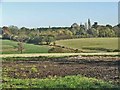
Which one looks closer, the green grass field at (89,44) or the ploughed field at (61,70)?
the ploughed field at (61,70)

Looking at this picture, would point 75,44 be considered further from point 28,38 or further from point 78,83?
point 78,83

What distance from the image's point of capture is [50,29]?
70688mm

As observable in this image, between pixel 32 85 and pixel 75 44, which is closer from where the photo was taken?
pixel 32 85

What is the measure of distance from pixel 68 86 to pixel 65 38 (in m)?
48.3

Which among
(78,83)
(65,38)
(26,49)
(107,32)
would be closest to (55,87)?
(78,83)

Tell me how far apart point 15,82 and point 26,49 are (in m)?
33.4

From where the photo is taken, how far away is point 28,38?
55281 millimetres

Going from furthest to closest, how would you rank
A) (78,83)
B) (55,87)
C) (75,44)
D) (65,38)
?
(65,38), (75,44), (78,83), (55,87)

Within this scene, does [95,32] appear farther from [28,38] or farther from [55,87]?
[55,87]

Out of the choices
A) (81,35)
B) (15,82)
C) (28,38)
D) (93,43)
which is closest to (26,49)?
(28,38)

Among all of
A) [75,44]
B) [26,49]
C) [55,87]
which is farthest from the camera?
[75,44]

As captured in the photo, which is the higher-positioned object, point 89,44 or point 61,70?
point 61,70

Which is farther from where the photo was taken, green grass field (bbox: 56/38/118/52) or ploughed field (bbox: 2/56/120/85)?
green grass field (bbox: 56/38/118/52)

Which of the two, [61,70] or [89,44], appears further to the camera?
[89,44]
